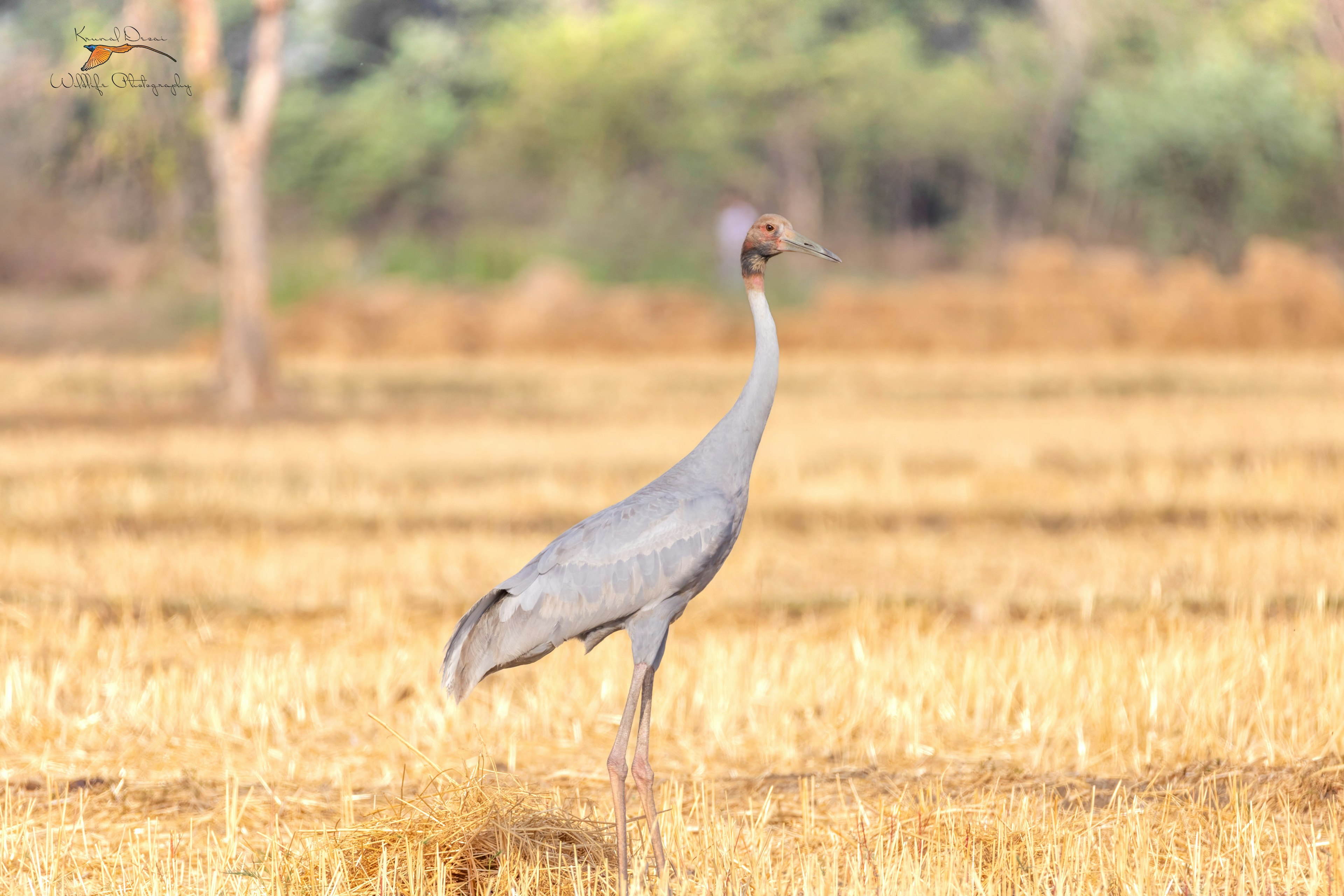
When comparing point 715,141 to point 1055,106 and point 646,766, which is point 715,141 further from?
point 646,766

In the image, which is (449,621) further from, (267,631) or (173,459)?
(173,459)

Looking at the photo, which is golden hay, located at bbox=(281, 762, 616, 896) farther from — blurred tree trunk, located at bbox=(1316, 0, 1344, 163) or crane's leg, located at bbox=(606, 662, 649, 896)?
blurred tree trunk, located at bbox=(1316, 0, 1344, 163)

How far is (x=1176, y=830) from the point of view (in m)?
5.61

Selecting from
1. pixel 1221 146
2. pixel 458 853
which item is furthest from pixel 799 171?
pixel 458 853

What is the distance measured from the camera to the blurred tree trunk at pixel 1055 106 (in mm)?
40781

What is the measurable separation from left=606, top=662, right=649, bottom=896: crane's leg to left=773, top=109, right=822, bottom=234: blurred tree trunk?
36.1 meters

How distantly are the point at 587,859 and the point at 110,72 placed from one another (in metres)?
14.6

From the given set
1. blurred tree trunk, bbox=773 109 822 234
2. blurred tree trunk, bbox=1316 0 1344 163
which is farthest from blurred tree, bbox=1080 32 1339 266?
blurred tree trunk, bbox=773 109 822 234

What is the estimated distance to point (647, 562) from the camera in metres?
5.16

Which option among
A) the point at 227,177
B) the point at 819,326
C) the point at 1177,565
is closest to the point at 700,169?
the point at 819,326

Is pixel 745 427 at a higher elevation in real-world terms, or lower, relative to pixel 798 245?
lower

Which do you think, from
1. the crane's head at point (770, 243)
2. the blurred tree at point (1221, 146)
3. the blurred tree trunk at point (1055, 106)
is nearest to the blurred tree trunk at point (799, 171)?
the blurred tree trunk at point (1055, 106)

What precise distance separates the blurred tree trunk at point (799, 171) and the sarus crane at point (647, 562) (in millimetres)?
36000

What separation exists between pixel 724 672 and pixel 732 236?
2338 cm
